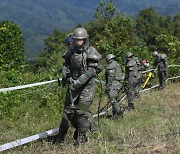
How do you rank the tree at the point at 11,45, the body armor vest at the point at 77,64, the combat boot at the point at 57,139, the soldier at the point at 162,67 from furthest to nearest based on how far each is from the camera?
the tree at the point at 11,45, the soldier at the point at 162,67, the combat boot at the point at 57,139, the body armor vest at the point at 77,64

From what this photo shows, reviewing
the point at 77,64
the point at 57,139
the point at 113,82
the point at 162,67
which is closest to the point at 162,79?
the point at 162,67

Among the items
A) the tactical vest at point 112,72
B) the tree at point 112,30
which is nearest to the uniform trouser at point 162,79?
the tactical vest at point 112,72

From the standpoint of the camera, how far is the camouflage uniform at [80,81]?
21.5 feet

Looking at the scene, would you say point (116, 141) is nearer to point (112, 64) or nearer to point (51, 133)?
point (51, 133)

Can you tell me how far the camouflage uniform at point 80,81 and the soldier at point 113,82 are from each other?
3.95m

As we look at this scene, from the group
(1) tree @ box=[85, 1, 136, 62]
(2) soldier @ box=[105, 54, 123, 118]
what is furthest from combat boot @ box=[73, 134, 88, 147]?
(1) tree @ box=[85, 1, 136, 62]

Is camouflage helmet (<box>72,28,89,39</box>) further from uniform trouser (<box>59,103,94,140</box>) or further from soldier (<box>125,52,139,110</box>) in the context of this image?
soldier (<box>125,52,139,110</box>)

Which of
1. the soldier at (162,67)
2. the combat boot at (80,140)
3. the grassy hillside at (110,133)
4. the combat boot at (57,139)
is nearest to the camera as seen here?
the grassy hillside at (110,133)

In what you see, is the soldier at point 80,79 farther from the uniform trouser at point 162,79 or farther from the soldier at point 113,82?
the uniform trouser at point 162,79

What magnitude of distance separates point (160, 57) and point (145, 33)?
6086 centimetres

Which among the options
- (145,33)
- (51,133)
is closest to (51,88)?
(51,133)

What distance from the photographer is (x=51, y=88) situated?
13023 millimetres

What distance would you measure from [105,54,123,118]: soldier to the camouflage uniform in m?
3.95

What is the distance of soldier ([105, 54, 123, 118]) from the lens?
35.2 feet
